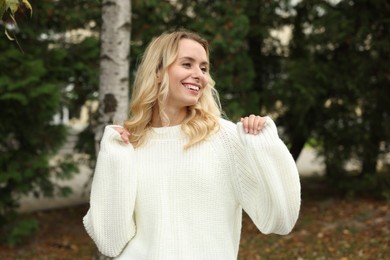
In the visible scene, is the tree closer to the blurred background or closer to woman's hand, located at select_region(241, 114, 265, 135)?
the blurred background

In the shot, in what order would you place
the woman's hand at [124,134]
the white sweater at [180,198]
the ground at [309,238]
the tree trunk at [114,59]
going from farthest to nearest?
the ground at [309,238]
the tree trunk at [114,59]
the woman's hand at [124,134]
the white sweater at [180,198]

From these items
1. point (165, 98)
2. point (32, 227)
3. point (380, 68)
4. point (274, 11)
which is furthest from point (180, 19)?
point (165, 98)

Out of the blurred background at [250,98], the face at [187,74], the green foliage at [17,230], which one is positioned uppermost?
the face at [187,74]

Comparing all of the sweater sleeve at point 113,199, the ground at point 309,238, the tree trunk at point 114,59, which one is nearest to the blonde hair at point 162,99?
the sweater sleeve at point 113,199

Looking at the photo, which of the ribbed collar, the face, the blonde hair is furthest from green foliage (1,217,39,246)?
the face

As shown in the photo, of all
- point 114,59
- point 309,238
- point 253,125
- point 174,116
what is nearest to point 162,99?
point 174,116

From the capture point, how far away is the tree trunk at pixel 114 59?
5.28 meters

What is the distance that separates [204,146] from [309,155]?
17185mm

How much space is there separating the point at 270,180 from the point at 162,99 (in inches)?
27.0

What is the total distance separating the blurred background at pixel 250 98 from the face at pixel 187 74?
392 centimetres

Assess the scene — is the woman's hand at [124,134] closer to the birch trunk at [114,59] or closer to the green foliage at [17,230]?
the birch trunk at [114,59]

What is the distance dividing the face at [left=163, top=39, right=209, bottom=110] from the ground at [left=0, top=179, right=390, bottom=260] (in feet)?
15.1

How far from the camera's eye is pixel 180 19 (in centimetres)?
862

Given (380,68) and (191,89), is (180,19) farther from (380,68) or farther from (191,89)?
(191,89)
